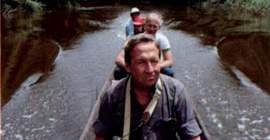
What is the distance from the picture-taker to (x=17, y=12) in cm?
2375

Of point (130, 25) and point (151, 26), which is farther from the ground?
point (151, 26)

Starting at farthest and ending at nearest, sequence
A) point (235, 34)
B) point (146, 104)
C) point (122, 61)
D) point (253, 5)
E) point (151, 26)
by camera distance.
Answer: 1. point (253, 5)
2. point (235, 34)
3. point (122, 61)
4. point (151, 26)
5. point (146, 104)

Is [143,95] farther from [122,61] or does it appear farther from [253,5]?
[253,5]

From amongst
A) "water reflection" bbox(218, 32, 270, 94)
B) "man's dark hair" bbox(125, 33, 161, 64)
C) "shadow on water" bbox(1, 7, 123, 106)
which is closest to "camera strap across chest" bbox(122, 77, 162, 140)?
"man's dark hair" bbox(125, 33, 161, 64)

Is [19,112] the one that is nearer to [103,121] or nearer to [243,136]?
[243,136]

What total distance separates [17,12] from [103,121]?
21.7 metres

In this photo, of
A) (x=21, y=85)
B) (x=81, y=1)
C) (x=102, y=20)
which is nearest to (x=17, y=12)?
(x=102, y=20)

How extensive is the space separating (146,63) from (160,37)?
157 inches

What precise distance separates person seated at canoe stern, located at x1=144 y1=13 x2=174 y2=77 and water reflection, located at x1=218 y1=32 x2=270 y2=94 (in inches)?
147

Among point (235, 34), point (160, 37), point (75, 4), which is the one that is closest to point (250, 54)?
point (235, 34)

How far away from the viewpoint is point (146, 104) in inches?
109

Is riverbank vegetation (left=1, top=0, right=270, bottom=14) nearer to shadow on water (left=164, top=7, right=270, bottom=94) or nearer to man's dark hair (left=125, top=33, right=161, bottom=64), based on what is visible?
shadow on water (left=164, top=7, right=270, bottom=94)

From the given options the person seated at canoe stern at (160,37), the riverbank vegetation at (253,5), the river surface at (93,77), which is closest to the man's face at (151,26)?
the person seated at canoe stern at (160,37)

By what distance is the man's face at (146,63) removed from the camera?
2.64 metres
